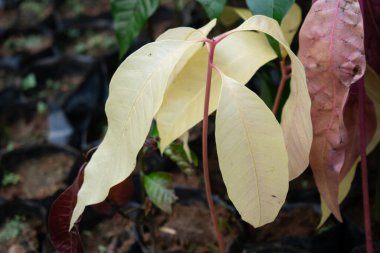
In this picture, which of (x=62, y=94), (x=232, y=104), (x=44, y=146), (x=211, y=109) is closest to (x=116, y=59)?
(x=62, y=94)

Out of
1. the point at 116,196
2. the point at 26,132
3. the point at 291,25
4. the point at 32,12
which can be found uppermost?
the point at 291,25

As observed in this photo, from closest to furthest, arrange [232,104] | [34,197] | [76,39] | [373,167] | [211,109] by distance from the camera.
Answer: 1. [232,104]
2. [211,109]
3. [373,167]
4. [34,197]
5. [76,39]

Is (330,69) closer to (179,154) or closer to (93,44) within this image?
(179,154)

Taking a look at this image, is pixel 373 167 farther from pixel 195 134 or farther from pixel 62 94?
pixel 62 94

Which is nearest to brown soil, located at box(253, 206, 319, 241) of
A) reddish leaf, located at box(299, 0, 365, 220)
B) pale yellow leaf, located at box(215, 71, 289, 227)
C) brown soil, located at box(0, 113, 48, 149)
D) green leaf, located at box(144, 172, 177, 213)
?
green leaf, located at box(144, 172, 177, 213)

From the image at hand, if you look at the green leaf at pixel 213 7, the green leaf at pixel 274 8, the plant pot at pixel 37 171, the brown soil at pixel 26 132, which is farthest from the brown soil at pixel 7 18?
the green leaf at pixel 274 8

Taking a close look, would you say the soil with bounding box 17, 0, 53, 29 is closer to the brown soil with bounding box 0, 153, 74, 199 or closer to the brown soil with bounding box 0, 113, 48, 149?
the brown soil with bounding box 0, 113, 48, 149

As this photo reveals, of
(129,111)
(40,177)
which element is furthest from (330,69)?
(40,177)
